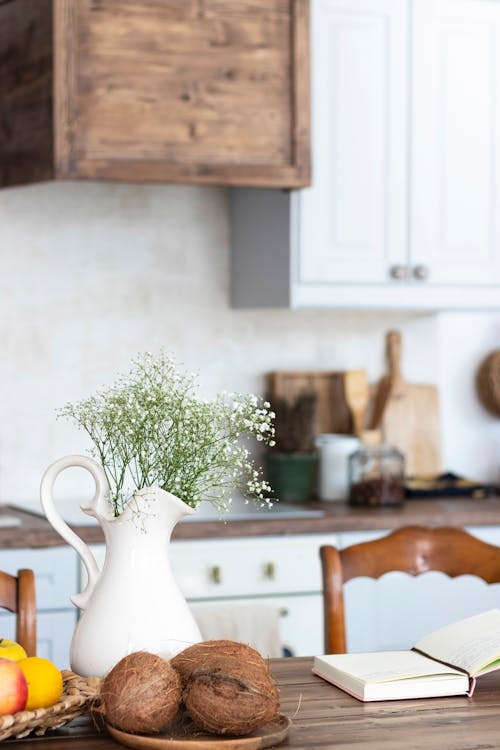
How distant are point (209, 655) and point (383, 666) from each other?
1.18 feet

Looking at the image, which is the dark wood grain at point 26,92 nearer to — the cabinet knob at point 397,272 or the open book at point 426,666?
the cabinet knob at point 397,272

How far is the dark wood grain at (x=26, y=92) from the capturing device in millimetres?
3025

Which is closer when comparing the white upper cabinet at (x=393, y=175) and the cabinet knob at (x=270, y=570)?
the cabinet knob at (x=270, y=570)

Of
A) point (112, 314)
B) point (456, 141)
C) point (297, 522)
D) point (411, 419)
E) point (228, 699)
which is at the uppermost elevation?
point (456, 141)

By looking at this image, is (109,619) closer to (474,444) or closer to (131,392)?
(131,392)

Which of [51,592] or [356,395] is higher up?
[356,395]

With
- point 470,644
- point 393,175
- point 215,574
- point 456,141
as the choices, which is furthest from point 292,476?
point 470,644

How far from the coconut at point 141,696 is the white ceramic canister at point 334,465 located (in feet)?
7.24

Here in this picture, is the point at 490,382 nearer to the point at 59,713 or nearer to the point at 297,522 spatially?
the point at 297,522

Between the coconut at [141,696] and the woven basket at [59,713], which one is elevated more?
the coconut at [141,696]

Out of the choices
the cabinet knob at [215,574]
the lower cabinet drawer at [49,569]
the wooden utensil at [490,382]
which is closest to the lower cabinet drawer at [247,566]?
the cabinet knob at [215,574]

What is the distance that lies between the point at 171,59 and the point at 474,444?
1658 mm

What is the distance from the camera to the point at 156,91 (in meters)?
3.09

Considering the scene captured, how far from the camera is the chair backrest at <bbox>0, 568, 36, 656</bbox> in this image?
6.63 feet
